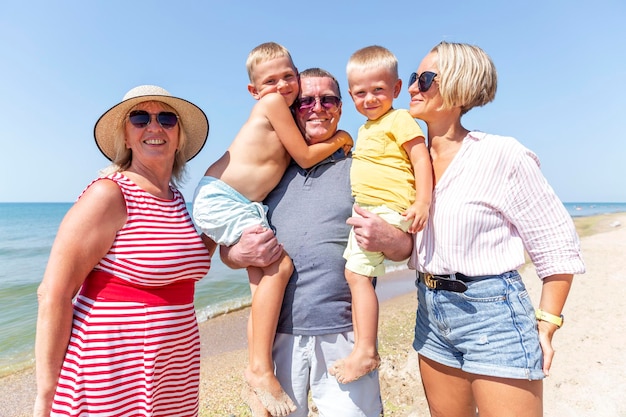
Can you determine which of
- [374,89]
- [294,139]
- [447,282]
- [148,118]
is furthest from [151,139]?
[447,282]

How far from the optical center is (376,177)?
2.52 metres

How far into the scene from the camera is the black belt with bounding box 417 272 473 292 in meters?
2.19

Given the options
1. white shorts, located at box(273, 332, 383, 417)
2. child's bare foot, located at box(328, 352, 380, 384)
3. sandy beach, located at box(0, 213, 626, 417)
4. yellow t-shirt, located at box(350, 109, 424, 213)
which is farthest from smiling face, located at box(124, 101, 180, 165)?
sandy beach, located at box(0, 213, 626, 417)

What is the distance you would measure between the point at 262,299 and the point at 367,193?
921 millimetres

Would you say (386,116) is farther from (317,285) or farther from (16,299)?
(16,299)

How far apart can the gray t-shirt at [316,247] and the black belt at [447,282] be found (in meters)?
0.52

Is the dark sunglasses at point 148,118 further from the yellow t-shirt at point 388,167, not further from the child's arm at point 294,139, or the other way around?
the yellow t-shirt at point 388,167

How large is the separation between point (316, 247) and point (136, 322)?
3.67ft

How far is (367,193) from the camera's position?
253 centimetres

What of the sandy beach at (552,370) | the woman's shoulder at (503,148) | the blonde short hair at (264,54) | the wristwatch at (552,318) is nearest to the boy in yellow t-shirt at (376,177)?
the woman's shoulder at (503,148)

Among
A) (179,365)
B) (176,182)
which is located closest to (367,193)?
(176,182)

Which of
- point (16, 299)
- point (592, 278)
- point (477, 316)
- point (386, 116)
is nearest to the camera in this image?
point (477, 316)

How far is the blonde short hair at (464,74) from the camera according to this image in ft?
7.22

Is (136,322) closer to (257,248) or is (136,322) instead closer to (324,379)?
(257,248)
